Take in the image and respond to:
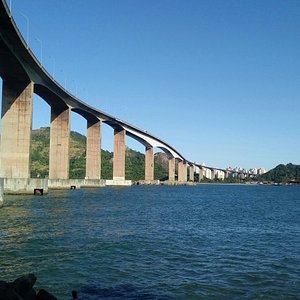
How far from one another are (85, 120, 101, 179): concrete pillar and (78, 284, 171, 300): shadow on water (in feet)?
309

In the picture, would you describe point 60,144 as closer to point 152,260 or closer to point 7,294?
point 152,260

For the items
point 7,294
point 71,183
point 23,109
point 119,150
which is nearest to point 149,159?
point 119,150

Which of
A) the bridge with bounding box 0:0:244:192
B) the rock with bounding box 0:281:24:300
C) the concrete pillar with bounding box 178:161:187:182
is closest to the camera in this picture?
the rock with bounding box 0:281:24:300

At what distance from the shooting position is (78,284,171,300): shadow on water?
11.0 metres

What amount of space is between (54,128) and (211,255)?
7379cm

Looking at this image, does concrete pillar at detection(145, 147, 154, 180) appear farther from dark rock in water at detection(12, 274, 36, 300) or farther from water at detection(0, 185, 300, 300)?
dark rock in water at detection(12, 274, 36, 300)

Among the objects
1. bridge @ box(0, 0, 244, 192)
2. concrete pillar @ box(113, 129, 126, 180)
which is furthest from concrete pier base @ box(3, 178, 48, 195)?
concrete pillar @ box(113, 129, 126, 180)

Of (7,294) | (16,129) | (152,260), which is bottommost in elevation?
(152,260)

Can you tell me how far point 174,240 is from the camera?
69.6 feet

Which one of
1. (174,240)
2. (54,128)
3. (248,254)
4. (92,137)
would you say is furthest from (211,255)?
(92,137)

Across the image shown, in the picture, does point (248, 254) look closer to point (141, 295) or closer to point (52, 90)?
point (141, 295)

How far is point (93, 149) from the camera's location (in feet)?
347

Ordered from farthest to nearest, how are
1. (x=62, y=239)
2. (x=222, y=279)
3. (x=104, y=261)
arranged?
1. (x=62, y=239)
2. (x=104, y=261)
3. (x=222, y=279)

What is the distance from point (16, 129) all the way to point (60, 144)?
1002 inches
